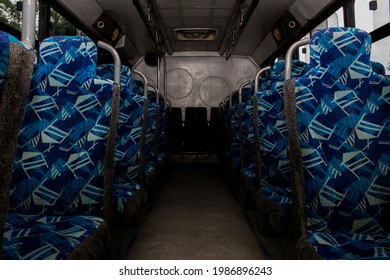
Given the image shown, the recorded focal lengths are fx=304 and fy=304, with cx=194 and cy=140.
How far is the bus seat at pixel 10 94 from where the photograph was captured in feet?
2.18

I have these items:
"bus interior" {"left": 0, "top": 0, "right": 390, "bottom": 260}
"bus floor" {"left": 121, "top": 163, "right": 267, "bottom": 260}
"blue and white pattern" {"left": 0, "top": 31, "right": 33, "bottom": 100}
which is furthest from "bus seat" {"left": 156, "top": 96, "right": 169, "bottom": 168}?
"blue and white pattern" {"left": 0, "top": 31, "right": 33, "bottom": 100}

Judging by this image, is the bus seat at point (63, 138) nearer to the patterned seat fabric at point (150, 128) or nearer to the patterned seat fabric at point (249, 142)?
the patterned seat fabric at point (150, 128)

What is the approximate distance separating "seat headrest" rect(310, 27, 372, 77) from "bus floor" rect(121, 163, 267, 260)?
51.0 inches

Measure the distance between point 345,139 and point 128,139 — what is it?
4.78ft

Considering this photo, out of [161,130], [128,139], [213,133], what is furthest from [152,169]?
[213,133]

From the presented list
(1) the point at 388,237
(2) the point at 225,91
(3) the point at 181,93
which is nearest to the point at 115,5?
(3) the point at 181,93

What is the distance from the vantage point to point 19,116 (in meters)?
0.76

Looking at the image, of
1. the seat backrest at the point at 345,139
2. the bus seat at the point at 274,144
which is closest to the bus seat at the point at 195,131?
the bus seat at the point at 274,144

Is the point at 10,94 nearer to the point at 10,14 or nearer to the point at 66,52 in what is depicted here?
the point at 66,52

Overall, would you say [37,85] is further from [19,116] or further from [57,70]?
[19,116]

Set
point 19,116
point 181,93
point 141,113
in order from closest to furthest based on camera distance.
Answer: point 19,116 → point 141,113 → point 181,93

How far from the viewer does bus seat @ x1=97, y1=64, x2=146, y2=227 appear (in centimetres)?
185

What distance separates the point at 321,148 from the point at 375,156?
22 centimetres

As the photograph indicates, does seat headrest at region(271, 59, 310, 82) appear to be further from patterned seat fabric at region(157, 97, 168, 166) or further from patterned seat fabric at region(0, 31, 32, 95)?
patterned seat fabric at region(157, 97, 168, 166)
